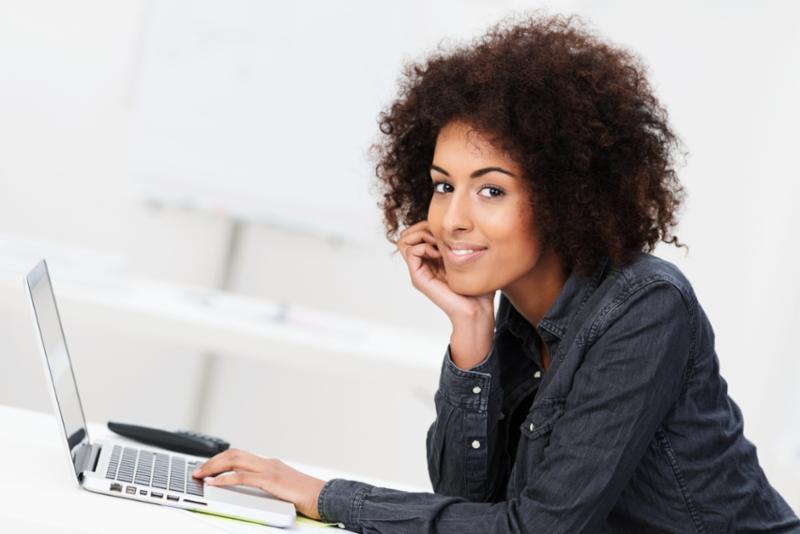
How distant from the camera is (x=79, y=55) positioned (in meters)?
3.55

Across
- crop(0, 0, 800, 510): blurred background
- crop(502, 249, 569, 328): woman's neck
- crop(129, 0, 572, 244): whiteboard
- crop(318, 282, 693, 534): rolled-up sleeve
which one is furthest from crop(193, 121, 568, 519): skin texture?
crop(129, 0, 572, 244): whiteboard

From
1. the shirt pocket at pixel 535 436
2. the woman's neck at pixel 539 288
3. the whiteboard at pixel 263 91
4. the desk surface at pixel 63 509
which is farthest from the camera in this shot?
the whiteboard at pixel 263 91

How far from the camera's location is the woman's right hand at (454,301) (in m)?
1.57

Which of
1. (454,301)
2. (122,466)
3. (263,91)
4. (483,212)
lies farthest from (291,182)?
(122,466)

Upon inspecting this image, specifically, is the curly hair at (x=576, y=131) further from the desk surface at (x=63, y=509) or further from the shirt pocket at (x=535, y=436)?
the desk surface at (x=63, y=509)

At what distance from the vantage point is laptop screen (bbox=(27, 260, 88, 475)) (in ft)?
4.33

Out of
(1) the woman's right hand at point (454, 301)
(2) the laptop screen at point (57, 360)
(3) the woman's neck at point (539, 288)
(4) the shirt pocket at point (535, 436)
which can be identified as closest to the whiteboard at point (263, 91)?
(1) the woman's right hand at point (454, 301)

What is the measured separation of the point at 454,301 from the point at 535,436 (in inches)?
10.7

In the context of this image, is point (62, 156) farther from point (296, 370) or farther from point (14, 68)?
point (296, 370)

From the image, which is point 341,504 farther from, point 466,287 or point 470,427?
point 466,287

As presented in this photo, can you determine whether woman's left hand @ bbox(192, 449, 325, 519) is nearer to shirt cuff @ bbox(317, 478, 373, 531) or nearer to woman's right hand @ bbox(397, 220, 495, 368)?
shirt cuff @ bbox(317, 478, 373, 531)

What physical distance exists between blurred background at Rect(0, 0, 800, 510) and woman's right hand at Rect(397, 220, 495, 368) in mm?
1423

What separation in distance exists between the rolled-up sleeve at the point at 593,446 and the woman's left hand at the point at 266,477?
2cm

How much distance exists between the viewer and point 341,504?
1.35 metres
